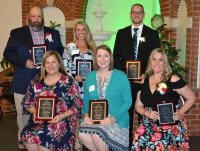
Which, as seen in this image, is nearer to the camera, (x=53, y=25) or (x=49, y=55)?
(x=49, y=55)

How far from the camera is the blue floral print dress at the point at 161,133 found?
342 centimetres

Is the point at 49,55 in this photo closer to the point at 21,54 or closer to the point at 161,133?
the point at 21,54

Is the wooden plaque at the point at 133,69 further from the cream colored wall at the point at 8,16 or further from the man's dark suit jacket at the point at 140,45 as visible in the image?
the cream colored wall at the point at 8,16

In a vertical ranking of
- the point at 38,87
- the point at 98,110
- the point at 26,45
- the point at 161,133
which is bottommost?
the point at 161,133

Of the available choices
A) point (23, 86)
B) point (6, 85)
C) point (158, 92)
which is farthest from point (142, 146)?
point (6, 85)

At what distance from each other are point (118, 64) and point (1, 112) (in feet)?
9.45

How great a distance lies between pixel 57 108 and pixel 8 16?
4340 mm

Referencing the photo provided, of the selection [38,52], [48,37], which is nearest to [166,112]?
[38,52]

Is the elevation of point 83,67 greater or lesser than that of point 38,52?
lesser

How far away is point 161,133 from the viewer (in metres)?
3.46

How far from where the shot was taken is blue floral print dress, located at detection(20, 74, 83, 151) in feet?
11.8

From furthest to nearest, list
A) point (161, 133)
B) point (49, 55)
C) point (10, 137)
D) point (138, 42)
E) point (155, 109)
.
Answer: point (10, 137), point (138, 42), point (49, 55), point (155, 109), point (161, 133)

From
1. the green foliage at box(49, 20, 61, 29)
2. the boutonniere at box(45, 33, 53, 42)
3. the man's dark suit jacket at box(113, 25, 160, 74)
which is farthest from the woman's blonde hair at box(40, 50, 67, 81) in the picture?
the green foliage at box(49, 20, 61, 29)

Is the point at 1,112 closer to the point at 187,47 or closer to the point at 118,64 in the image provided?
the point at 118,64
